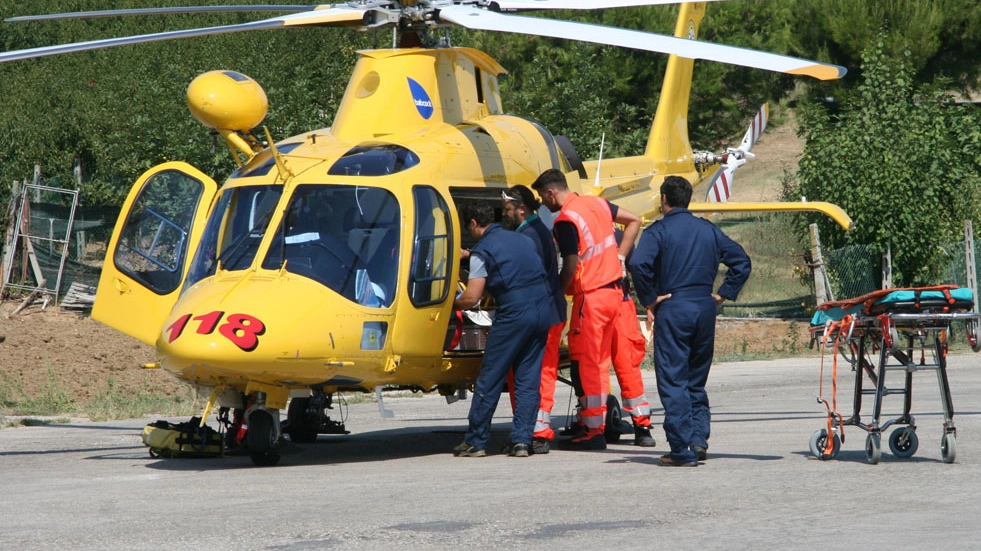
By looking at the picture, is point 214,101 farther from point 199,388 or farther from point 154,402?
point 154,402

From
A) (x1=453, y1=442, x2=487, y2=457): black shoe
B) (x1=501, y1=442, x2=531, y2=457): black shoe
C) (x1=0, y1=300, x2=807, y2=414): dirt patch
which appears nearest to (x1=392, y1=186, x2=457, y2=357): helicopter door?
(x1=453, y1=442, x2=487, y2=457): black shoe

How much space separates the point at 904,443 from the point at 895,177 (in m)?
15.3

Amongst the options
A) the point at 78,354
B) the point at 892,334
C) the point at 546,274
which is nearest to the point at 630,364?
the point at 546,274

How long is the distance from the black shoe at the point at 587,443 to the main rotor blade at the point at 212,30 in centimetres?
382

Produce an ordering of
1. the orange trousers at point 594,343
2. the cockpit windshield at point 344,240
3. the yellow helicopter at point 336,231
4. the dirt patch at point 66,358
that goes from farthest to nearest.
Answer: the dirt patch at point 66,358 → the orange trousers at point 594,343 → the cockpit windshield at point 344,240 → the yellow helicopter at point 336,231

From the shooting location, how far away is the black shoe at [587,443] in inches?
371

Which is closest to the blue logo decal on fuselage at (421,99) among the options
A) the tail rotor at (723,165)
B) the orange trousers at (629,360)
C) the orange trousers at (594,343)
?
the orange trousers at (594,343)

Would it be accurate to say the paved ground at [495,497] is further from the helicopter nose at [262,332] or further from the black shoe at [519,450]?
the helicopter nose at [262,332]

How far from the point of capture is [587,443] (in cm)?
942

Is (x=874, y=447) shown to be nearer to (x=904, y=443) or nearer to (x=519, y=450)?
(x=904, y=443)

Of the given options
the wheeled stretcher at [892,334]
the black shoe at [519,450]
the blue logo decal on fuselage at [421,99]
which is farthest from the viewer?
the blue logo decal on fuselage at [421,99]

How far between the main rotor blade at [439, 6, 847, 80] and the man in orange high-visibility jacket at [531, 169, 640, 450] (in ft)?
4.51

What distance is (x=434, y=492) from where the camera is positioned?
7148 mm

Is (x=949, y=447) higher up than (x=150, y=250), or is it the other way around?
(x=150, y=250)
